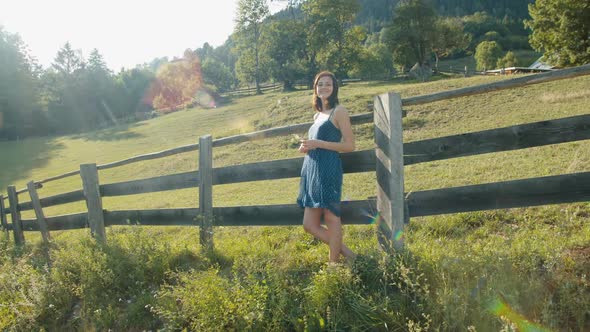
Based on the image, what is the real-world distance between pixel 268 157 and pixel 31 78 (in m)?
57.2

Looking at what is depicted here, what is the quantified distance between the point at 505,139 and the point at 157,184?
4404 mm

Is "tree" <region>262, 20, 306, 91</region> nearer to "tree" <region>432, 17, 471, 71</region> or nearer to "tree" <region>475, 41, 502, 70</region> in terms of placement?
"tree" <region>432, 17, 471, 71</region>

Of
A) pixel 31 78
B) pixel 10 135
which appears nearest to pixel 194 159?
pixel 10 135

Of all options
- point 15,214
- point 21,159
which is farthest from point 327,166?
point 21,159

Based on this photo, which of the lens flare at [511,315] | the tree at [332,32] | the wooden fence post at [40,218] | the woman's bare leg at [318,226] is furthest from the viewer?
the tree at [332,32]

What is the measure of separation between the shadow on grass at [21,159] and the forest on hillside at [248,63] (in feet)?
45.4

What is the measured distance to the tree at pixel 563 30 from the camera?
22.8m

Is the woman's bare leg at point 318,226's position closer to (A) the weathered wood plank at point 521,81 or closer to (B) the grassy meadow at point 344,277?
(B) the grassy meadow at point 344,277

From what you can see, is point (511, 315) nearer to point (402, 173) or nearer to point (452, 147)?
point (402, 173)

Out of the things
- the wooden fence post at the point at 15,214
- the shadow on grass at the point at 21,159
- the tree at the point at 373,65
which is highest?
the tree at the point at 373,65

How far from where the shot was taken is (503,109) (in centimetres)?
1424

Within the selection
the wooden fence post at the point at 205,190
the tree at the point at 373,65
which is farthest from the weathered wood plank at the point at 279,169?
the tree at the point at 373,65

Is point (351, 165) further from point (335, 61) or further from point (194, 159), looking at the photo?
point (335, 61)

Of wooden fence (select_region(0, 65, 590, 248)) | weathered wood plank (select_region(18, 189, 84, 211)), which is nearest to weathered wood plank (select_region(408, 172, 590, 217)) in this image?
wooden fence (select_region(0, 65, 590, 248))
